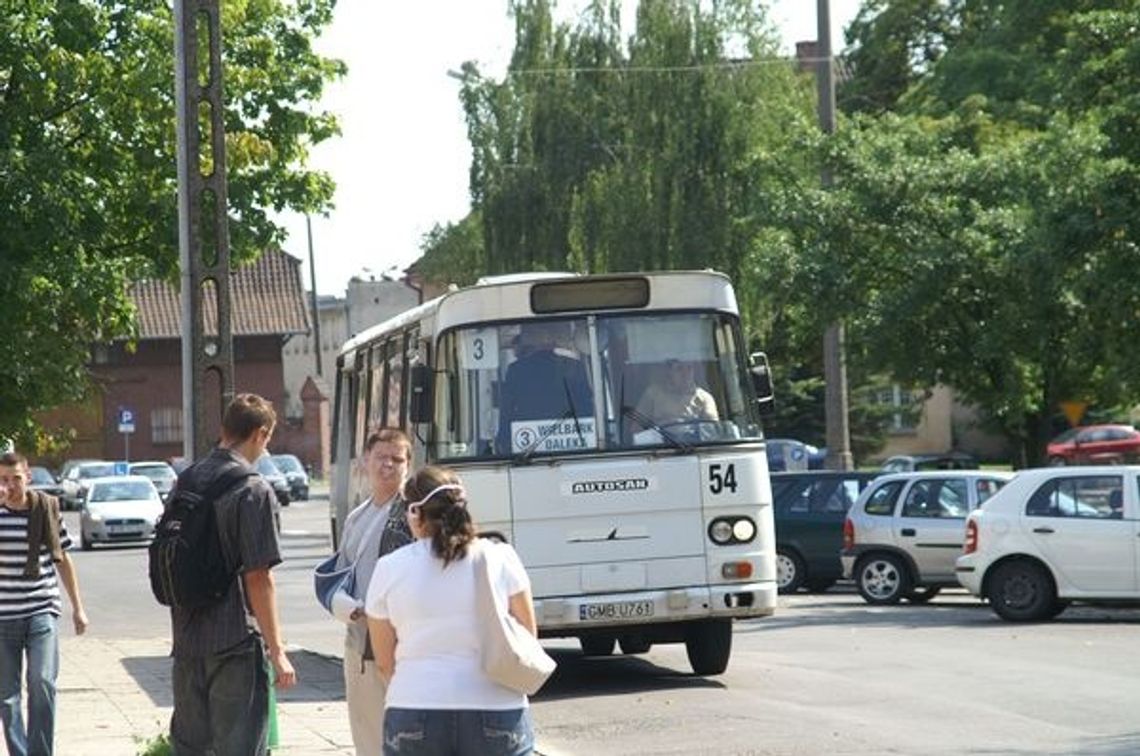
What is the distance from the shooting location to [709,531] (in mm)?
17078

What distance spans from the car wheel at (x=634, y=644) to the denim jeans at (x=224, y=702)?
394 inches

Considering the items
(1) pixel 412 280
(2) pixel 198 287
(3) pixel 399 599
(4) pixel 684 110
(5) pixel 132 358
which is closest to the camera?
(3) pixel 399 599

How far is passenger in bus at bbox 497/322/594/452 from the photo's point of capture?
1711 centimetres

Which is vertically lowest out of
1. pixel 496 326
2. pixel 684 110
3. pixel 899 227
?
pixel 496 326

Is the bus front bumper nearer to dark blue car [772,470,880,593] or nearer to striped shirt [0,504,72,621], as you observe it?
striped shirt [0,504,72,621]

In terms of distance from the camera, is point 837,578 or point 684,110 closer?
point 837,578

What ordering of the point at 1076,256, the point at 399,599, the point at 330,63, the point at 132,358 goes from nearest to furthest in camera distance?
the point at 399,599 → the point at 330,63 → the point at 1076,256 → the point at 132,358

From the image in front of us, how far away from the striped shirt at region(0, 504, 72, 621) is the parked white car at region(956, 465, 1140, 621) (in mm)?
13114

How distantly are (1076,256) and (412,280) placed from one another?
83892mm

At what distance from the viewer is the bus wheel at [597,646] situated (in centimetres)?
2028

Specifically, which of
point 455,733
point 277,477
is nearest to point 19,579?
point 455,733

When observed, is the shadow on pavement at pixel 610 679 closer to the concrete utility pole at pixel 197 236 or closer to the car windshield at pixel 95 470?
the concrete utility pole at pixel 197 236

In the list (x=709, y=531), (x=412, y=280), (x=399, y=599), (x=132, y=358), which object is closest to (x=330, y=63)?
(x=709, y=531)

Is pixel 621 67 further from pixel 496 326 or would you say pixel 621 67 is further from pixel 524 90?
pixel 496 326
